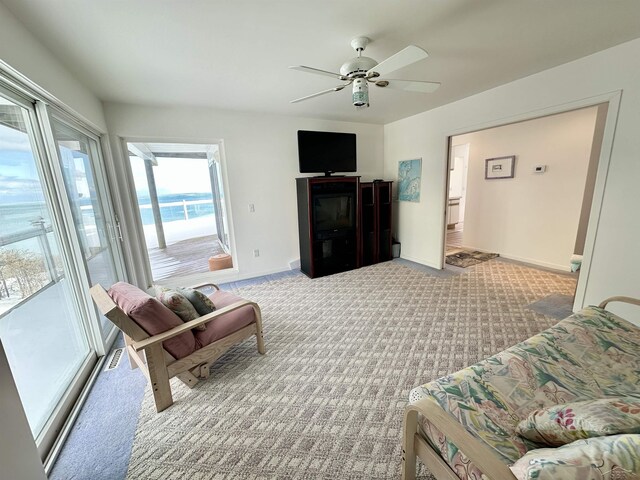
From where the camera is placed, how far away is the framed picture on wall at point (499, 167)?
13.9 ft

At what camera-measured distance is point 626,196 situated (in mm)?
2205

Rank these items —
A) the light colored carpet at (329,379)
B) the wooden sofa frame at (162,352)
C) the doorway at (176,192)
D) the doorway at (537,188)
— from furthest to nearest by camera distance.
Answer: the doorway at (176,192), the doorway at (537,188), the wooden sofa frame at (162,352), the light colored carpet at (329,379)

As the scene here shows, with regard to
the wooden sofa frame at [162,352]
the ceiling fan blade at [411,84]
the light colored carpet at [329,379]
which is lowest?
the light colored carpet at [329,379]

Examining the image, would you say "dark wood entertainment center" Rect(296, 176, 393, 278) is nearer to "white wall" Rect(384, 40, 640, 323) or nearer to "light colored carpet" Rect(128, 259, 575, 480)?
"light colored carpet" Rect(128, 259, 575, 480)

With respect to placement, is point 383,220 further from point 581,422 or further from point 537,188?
point 581,422

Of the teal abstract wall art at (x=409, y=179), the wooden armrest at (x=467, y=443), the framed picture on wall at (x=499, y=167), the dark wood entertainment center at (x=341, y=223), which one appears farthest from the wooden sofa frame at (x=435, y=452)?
the framed picture on wall at (x=499, y=167)

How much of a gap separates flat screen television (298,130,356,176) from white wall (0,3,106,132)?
7.72ft

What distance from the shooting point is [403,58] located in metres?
1.61

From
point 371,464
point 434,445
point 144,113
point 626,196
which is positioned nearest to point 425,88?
point 626,196

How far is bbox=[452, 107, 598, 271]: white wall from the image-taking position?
357cm

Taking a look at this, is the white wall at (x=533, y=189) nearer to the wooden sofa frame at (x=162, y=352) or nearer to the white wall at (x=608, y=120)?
the white wall at (x=608, y=120)

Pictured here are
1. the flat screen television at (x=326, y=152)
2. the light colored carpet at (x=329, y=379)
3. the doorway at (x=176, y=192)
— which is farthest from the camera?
the doorway at (x=176, y=192)

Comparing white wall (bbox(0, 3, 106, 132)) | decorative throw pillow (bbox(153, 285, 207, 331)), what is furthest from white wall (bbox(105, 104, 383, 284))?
decorative throw pillow (bbox(153, 285, 207, 331))

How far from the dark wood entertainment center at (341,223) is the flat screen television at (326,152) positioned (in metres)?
0.26
